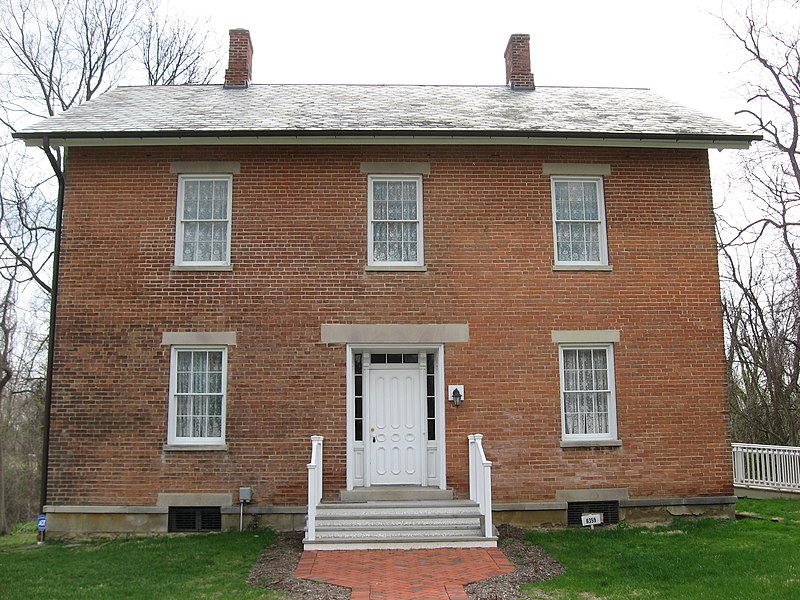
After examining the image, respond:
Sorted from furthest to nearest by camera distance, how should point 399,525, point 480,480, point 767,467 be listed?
point 767,467 → point 480,480 → point 399,525

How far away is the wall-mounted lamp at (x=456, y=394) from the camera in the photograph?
37.1 feet

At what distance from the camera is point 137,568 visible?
29.1 ft

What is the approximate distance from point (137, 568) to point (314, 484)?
8.19ft

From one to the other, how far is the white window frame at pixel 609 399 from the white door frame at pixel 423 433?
6.46ft

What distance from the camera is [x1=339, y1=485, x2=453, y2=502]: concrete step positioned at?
10.9 m

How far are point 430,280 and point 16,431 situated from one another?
26.1m

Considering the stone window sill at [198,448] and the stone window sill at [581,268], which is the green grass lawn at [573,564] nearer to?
the stone window sill at [198,448]

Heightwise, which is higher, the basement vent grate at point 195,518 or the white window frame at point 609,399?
the white window frame at point 609,399

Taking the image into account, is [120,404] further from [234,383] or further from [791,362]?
[791,362]

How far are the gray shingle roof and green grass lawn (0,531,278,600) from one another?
632 centimetres

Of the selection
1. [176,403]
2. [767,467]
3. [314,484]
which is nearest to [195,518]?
[176,403]

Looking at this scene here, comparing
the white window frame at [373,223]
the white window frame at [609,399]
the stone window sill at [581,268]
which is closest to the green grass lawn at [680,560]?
the white window frame at [609,399]

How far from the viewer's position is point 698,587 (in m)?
7.62

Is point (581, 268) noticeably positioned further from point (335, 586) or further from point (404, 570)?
point (335, 586)
